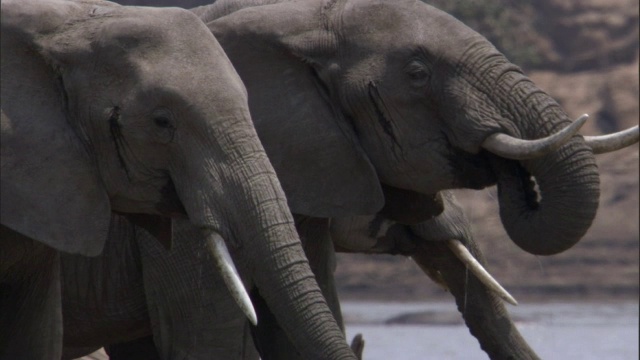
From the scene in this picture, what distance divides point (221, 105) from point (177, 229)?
1251 millimetres

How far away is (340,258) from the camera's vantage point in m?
39.9

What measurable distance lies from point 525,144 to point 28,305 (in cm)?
154

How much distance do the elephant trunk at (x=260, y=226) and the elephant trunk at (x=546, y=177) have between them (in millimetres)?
1251

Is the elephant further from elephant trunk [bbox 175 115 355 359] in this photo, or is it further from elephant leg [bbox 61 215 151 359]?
elephant trunk [bbox 175 115 355 359]

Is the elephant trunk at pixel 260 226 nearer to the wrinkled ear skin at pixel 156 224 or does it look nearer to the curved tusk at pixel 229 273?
the curved tusk at pixel 229 273

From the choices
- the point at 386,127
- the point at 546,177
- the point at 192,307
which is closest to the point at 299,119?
the point at 386,127

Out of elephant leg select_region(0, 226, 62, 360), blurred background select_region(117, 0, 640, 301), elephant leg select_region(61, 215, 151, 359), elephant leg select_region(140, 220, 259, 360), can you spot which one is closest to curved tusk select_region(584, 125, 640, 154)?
elephant leg select_region(140, 220, 259, 360)

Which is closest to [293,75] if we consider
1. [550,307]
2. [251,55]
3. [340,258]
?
[251,55]

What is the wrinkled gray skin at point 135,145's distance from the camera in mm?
4410

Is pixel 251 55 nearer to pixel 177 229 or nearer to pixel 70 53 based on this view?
pixel 177 229

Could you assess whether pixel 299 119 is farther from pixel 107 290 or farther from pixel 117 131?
pixel 117 131

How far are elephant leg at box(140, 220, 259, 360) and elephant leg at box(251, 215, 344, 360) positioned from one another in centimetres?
19

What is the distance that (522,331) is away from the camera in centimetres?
2545

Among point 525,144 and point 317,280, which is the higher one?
point 525,144
